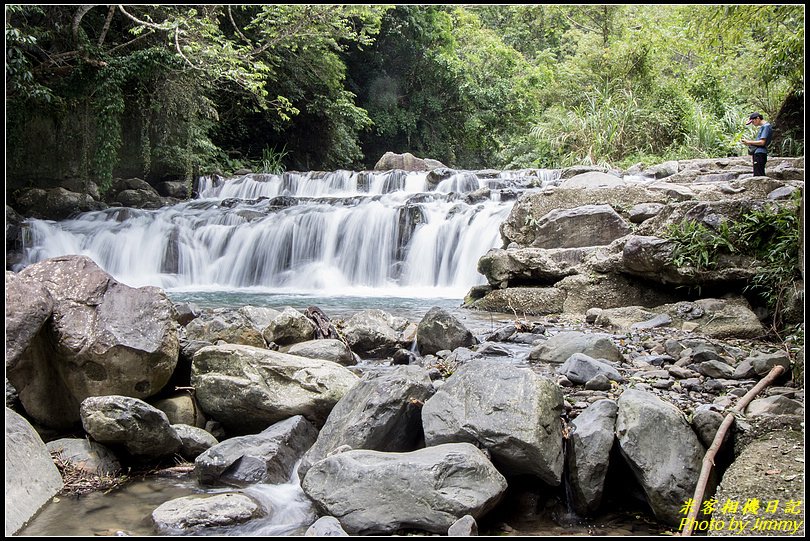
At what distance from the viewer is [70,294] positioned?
3.63m

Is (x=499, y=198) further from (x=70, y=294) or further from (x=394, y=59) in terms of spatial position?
(x=394, y=59)

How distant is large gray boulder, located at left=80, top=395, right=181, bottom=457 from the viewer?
10.4 ft

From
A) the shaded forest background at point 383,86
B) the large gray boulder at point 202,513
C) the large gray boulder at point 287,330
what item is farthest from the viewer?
the shaded forest background at point 383,86

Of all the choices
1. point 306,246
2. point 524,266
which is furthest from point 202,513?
point 306,246

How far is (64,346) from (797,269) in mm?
5353

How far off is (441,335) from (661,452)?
8.20ft

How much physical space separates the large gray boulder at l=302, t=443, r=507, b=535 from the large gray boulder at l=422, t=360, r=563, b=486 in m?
0.13

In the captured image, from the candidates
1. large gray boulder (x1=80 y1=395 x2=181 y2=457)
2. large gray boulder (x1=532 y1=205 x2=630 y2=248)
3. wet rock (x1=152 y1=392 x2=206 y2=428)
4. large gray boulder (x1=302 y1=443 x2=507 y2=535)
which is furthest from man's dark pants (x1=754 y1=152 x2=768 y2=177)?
large gray boulder (x1=80 y1=395 x2=181 y2=457)

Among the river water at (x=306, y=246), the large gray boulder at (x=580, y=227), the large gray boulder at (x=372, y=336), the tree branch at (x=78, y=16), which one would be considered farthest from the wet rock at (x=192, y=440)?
the tree branch at (x=78, y=16)

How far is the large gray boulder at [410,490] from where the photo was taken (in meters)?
2.44

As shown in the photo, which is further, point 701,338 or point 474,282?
point 474,282

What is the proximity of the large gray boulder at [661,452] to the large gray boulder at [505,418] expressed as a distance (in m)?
0.32

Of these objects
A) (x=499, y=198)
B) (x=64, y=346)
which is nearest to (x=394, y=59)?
(x=499, y=198)

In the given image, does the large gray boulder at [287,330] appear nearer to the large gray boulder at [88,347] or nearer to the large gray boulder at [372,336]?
the large gray boulder at [372,336]
